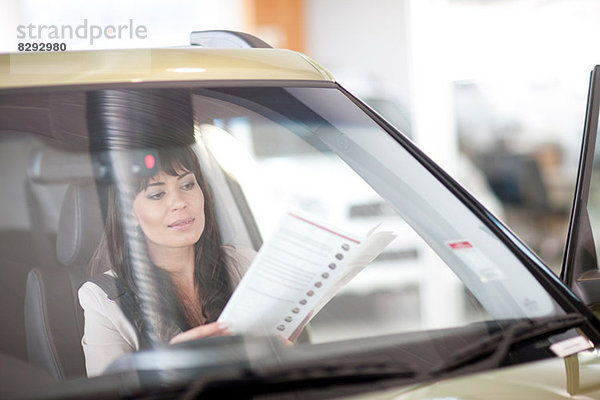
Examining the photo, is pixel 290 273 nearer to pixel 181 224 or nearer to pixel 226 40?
pixel 181 224

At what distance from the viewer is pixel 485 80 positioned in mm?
7273

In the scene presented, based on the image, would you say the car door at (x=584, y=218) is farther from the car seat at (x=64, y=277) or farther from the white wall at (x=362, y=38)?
the white wall at (x=362, y=38)

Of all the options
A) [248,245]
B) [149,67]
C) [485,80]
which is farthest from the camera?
[485,80]

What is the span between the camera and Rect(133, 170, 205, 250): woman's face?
1456 mm

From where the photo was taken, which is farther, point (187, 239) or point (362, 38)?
point (362, 38)

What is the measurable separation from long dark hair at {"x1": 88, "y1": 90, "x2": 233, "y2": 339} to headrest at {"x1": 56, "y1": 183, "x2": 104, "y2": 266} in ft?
0.09

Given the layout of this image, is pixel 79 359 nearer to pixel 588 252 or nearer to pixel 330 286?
pixel 330 286

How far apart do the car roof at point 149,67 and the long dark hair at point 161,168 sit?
0.03 m

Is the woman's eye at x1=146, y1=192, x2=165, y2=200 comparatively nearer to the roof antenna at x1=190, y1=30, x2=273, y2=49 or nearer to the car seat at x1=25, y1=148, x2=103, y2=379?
the car seat at x1=25, y1=148, x2=103, y2=379

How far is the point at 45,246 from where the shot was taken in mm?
1640

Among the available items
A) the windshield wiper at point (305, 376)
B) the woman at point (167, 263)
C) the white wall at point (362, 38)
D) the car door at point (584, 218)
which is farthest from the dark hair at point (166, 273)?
the white wall at point (362, 38)

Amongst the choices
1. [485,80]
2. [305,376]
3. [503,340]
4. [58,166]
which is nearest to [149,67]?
[58,166]

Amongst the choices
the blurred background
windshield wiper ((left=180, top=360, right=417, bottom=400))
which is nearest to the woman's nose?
windshield wiper ((left=180, top=360, right=417, bottom=400))

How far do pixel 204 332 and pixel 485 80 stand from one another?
6450 millimetres
